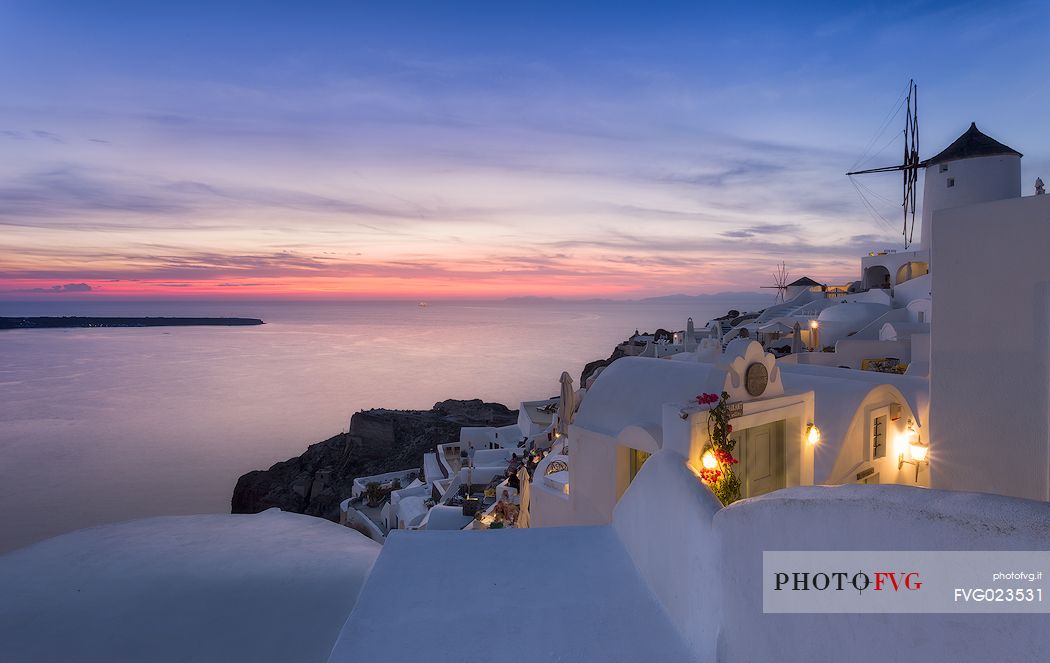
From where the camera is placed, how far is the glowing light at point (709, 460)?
6.34 meters

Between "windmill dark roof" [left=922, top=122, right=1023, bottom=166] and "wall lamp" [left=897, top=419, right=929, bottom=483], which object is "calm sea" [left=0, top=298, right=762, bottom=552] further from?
"windmill dark roof" [left=922, top=122, right=1023, bottom=166]

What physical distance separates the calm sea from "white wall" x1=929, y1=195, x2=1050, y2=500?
4069 cm

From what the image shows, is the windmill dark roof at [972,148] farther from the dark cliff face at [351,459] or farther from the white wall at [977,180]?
the dark cliff face at [351,459]

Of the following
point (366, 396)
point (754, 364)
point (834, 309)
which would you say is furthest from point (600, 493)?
point (366, 396)

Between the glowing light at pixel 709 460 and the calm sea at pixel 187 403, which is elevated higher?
the glowing light at pixel 709 460

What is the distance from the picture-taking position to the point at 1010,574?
1.60m

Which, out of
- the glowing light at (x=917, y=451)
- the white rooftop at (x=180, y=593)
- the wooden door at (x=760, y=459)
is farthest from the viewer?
the glowing light at (x=917, y=451)

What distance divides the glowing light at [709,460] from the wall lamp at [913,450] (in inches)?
253

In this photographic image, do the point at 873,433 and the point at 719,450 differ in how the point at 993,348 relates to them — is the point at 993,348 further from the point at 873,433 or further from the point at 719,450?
the point at 873,433

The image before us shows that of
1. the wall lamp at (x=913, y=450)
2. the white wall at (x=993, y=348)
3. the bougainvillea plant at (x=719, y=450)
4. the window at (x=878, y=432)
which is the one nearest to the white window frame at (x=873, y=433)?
the window at (x=878, y=432)

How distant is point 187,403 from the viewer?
6594 centimetres

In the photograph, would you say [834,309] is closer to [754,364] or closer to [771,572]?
[754,364]

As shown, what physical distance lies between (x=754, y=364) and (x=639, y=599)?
14.1 feet

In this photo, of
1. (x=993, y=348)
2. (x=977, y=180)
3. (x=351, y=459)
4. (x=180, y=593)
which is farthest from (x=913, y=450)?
(x=351, y=459)
